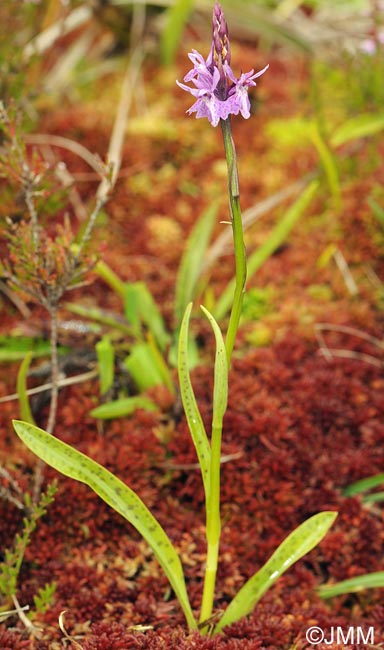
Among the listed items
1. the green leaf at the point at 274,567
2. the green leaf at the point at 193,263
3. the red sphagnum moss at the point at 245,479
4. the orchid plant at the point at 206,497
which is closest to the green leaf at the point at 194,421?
the orchid plant at the point at 206,497

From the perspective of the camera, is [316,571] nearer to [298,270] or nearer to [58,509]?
[58,509]

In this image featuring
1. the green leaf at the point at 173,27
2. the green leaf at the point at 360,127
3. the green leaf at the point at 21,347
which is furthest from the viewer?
the green leaf at the point at 173,27

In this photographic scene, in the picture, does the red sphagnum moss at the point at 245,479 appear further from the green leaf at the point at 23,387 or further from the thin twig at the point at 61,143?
the thin twig at the point at 61,143

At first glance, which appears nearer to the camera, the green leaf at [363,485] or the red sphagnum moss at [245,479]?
the red sphagnum moss at [245,479]

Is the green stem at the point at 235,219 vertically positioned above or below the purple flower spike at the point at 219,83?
below

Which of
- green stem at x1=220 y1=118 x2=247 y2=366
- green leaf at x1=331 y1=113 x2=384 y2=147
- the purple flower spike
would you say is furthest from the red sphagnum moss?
the purple flower spike

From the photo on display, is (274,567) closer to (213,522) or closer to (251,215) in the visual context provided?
(213,522)

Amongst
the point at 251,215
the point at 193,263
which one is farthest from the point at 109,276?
the point at 251,215

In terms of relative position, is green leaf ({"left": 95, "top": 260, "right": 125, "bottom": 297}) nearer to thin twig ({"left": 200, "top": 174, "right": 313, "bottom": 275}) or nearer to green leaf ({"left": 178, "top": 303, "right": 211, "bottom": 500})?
thin twig ({"left": 200, "top": 174, "right": 313, "bottom": 275})
